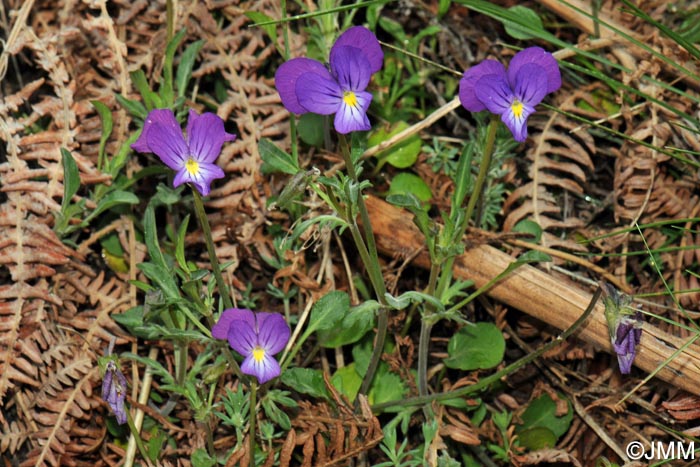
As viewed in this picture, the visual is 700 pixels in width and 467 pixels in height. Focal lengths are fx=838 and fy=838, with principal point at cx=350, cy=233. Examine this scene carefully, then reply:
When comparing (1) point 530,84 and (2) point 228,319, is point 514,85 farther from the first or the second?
(2) point 228,319

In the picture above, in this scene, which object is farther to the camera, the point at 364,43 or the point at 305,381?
the point at 305,381

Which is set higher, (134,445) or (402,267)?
(402,267)

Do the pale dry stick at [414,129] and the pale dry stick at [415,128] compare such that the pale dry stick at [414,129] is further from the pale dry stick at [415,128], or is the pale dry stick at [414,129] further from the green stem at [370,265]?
the green stem at [370,265]

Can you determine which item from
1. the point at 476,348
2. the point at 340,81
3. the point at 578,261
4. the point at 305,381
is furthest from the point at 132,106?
the point at 578,261

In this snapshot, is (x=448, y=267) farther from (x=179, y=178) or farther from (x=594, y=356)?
(x=179, y=178)

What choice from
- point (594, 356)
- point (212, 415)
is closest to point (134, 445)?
point (212, 415)

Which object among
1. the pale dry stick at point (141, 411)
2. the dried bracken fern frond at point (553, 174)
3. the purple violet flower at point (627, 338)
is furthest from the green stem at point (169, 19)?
the purple violet flower at point (627, 338)
